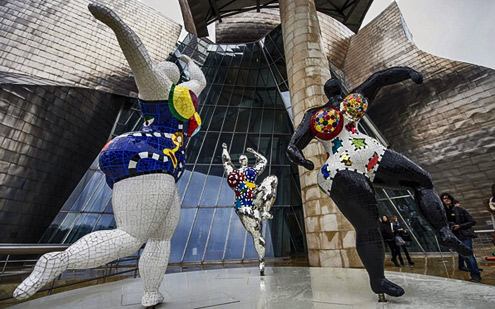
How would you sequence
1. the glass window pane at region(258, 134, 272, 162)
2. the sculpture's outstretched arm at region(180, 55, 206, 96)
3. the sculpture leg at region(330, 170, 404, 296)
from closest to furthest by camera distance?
1. the sculpture leg at region(330, 170, 404, 296)
2. the sculpture's outstretched arm at region(180, 55, 206, 96)
3. the glass window pane at region(258, 134, 272, 162)

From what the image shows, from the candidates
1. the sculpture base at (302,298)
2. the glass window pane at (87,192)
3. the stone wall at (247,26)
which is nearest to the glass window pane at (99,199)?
the glass window pane at (87,192)

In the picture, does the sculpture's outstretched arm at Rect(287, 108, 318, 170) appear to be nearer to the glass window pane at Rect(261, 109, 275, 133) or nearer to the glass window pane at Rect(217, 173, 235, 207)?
the glass window pane at Rect(217, 173, 235, 207)

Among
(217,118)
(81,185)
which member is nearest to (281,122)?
(217,118)

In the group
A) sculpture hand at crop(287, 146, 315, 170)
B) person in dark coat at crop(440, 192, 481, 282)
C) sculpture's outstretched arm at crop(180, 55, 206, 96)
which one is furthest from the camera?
person in dark coat at crop(440, 192, 481, 282)

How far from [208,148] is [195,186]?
8.12 ft

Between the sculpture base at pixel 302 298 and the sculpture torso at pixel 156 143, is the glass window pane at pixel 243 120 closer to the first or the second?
the sculpture base at pixel 302 298

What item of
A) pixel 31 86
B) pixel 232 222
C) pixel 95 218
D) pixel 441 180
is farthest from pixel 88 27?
pixel 441 180

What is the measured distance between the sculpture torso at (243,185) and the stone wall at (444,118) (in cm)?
889

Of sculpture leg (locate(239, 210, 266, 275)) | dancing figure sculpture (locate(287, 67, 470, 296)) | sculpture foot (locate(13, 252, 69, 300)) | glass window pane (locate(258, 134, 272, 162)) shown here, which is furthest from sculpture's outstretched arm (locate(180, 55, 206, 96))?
glass window pane (locate(258, 134, 272, 162))

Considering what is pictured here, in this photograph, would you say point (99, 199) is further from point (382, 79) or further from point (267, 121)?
point (382, 79)

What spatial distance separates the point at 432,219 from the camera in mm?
1694

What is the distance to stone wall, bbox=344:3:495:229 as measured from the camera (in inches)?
338

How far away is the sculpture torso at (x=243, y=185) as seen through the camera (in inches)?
167

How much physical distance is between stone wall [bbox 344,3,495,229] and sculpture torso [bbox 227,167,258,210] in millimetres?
8892
